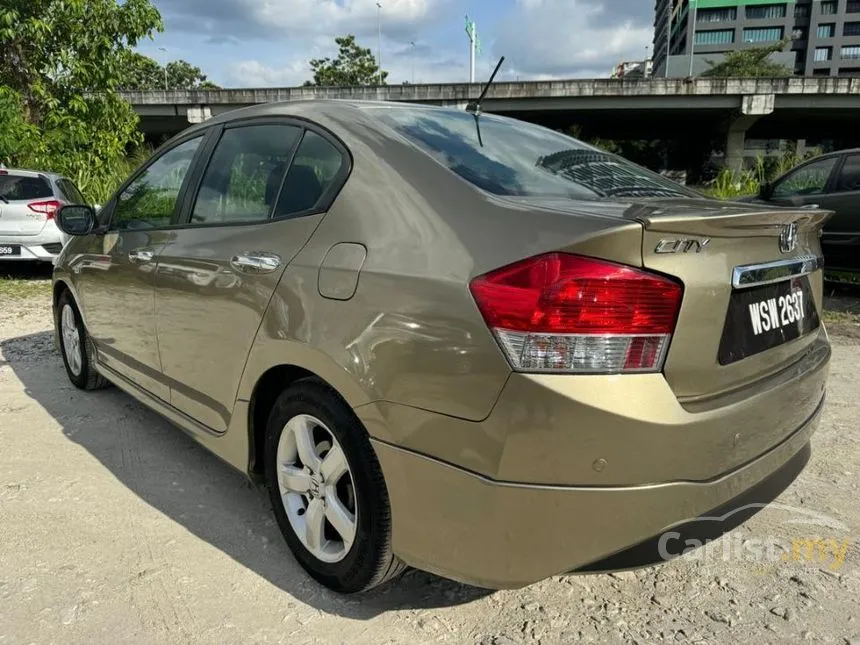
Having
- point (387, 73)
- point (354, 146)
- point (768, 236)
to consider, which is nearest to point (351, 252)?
point (354, 146)

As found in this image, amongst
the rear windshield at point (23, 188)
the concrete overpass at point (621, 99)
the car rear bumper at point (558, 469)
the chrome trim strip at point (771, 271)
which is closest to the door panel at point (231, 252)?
the car rear bumper at point (558, 469)

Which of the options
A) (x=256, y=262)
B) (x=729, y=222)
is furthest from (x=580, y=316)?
(x=256, y=262)

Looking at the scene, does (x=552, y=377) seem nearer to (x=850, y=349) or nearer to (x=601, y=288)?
(x=601, y=288)

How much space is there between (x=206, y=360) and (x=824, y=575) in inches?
96.3

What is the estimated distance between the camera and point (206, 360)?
2.64 metres

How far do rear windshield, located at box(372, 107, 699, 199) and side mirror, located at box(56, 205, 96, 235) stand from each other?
219cm

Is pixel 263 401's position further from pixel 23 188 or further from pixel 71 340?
pixel 23 188

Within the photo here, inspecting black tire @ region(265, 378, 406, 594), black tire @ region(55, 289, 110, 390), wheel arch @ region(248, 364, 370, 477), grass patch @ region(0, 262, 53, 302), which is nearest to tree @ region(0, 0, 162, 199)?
A: grass patch @ region(0, 262, 53, 302)

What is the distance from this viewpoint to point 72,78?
12.9m

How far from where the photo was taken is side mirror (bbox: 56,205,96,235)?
145 inches

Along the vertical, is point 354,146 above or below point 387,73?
below

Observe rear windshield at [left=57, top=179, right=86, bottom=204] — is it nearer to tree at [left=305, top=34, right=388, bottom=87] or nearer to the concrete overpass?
the concrete overpass

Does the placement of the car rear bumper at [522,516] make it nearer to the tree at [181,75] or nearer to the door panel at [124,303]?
the door panel at [124,303]

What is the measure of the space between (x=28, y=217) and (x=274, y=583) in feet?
27.2
